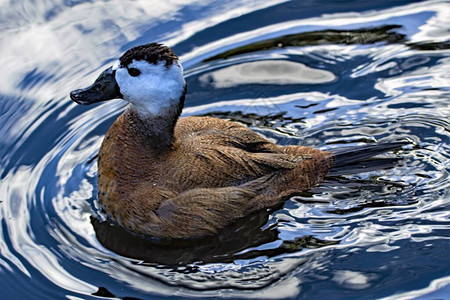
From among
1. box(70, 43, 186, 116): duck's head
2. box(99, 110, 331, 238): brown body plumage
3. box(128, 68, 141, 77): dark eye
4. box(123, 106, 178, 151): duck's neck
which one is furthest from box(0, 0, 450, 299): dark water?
box(128, 68, 141, 77): dark eye

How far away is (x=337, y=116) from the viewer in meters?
8.39

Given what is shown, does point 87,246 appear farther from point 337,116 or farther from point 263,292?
point 337,116

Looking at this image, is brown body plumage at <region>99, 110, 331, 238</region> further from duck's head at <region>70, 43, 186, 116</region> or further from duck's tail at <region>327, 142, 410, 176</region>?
duck's tail at <region>327, 142, 410, 176</region>

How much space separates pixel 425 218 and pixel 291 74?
9.36 ft

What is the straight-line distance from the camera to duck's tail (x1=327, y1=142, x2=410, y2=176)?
7.45m

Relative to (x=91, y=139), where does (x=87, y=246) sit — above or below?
below

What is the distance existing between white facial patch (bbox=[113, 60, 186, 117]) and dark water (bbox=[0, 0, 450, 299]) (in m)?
1.26

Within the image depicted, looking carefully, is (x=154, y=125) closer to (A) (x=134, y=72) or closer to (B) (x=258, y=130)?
(A) (x=134, y=72)

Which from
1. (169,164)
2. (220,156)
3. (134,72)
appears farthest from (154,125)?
(220,156)

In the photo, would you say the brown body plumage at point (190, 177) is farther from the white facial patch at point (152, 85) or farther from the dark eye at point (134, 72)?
the dark eye at point (134, 72)

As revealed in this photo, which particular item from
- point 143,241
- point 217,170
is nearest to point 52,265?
point 143,241

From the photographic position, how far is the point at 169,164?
6.90 m

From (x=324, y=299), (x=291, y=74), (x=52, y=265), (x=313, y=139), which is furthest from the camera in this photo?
(x=291, y=74)

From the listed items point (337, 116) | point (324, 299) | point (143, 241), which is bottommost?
point (324, 299)
